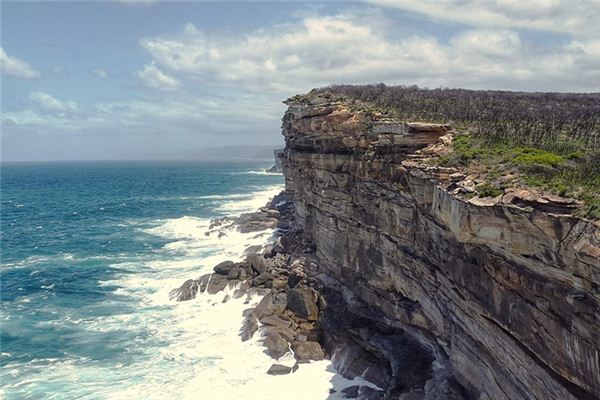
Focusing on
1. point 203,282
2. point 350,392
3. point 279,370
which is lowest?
point 350,392

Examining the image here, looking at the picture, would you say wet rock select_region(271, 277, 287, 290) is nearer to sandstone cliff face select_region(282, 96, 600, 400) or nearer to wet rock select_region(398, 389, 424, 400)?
sandstone cliff face select_region(282, 96, 600, 400)

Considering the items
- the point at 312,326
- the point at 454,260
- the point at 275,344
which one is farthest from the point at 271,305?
the point at 454,260

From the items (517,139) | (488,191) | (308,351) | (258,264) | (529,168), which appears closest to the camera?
(488,191)

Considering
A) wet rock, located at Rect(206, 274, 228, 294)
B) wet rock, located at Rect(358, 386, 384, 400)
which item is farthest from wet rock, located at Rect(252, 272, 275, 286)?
wet rock, located at Rect(358, 386, 384, 400)

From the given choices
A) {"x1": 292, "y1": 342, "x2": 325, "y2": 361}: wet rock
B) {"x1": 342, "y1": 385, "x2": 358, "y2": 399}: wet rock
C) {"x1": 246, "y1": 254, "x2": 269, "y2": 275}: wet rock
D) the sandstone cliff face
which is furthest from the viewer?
{"x1": 246, "y1": 254, "x2": 269, "y2": 275}: wet rock

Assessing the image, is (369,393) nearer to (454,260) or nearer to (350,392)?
(350,392)

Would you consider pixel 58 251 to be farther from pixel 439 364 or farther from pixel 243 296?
pixel 439 364
